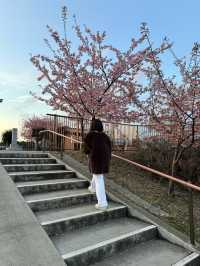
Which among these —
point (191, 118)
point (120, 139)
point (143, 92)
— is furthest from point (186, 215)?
point (120, 139)

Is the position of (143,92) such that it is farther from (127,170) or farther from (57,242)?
(57,242)

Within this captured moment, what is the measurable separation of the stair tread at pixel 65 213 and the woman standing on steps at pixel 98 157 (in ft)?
0.64

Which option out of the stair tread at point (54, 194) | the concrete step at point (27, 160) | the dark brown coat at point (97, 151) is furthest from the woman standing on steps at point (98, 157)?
the concrete step at point (27, 160)

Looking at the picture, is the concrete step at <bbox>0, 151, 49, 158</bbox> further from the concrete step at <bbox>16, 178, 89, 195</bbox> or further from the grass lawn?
the concrete step at <bbox>16, 178, 89, 195</bbox>

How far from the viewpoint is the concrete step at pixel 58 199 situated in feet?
14.4

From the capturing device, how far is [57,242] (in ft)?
11.6

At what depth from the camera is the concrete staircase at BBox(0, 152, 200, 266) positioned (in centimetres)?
344

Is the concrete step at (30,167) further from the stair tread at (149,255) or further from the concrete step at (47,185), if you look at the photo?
the stair tread at (149,255)

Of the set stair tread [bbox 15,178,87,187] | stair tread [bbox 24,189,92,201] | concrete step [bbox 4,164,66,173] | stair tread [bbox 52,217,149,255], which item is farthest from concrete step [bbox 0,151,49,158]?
stair tread [bbox 52,217,149,255]

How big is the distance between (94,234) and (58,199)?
1.04 meters

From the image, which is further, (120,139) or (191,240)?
(120,139)

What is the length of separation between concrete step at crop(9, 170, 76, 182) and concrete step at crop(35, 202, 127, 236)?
140 cm

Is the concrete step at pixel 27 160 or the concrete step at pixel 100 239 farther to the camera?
the concrete step at pixel 27 160

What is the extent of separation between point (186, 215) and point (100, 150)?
207cm
